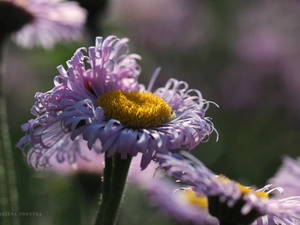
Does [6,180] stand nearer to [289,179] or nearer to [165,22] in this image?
[289,179]

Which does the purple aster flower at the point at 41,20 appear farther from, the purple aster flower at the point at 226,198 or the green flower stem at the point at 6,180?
the purple aster flower at the point at 226,198

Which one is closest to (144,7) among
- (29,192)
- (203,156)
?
(203,156)

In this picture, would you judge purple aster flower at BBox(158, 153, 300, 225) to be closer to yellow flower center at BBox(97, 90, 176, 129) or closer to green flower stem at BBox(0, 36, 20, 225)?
yellow flower center at BBox(97, 90, 176, 129)

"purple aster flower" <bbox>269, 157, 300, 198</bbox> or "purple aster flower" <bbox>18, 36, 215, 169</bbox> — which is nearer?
"purple aster flower" <bbox>18, 36, 215, 169</bbox>

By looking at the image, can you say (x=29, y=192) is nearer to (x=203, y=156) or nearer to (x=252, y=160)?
(x=203, y=156)

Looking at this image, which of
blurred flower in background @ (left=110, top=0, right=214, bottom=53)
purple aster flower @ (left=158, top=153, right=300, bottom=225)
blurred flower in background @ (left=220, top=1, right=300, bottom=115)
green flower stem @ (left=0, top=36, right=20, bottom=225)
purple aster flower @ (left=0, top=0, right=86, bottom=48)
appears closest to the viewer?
purple aster flower @ (left=158, top=153, right=300, bottom=225)

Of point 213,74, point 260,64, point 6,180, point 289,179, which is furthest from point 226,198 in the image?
point 260,64

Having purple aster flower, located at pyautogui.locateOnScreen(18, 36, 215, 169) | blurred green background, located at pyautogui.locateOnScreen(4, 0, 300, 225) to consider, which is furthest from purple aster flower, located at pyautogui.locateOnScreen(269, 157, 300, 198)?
blurred green background, located at pyautogui.locateOnScreen(4, 0, 300, 225)

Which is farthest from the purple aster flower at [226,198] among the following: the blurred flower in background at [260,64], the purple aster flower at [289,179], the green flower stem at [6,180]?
the blurred flower in background at [260,64]
